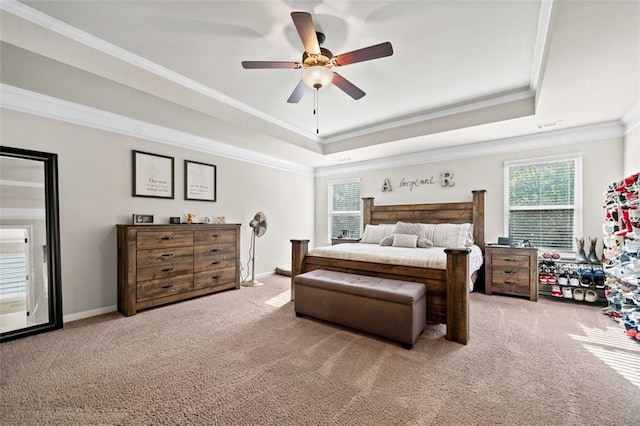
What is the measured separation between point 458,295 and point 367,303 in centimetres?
87

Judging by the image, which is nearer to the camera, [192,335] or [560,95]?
[192,335]

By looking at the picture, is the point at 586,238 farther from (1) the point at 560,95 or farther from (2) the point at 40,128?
(2) the point at 40,128

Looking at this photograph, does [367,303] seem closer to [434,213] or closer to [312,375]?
[312,375]

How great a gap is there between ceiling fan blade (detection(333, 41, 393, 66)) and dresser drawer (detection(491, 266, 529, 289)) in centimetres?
364

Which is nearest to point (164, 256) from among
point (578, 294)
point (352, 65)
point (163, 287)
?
point (163, 287)

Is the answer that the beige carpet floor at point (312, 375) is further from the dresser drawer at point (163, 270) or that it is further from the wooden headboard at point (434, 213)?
the wooden headboard at point (434, 213)

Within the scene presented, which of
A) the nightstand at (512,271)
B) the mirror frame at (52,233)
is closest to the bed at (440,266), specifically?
the nightstand at (512,271)

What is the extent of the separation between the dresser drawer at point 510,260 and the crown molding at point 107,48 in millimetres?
4339

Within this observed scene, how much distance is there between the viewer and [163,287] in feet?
11.6

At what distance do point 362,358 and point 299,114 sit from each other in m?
3.34

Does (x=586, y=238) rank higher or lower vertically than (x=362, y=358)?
higher

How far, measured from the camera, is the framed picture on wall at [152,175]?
12.1ft

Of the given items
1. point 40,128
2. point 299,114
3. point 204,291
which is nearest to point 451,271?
point 299,114

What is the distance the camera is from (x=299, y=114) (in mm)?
4027
